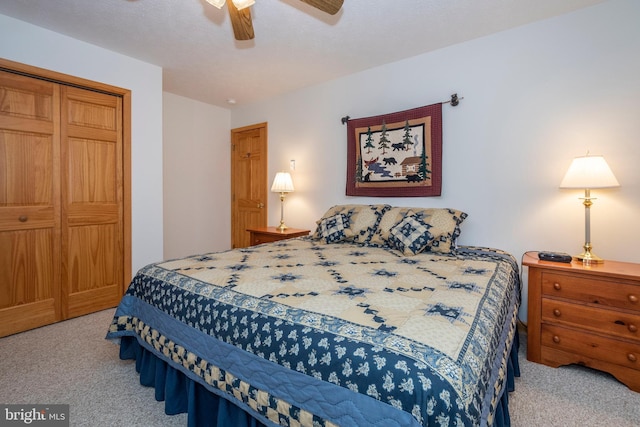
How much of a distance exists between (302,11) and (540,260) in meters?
2.48

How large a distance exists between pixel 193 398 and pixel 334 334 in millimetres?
874

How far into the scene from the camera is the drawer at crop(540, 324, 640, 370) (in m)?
1.74

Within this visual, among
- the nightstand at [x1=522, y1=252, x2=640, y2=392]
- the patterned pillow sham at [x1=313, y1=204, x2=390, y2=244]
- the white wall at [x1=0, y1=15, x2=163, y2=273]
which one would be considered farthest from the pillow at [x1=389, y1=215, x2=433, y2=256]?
the white wall at [x1=0, y1=15, x2=163, y2=273]

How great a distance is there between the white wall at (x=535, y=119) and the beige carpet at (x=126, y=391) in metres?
0.95

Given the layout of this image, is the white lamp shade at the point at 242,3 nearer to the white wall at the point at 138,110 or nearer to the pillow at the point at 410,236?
the pillow at the point at 410,236

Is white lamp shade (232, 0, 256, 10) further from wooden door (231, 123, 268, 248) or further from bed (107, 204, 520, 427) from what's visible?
wooden door (231, 123, 268, 248)

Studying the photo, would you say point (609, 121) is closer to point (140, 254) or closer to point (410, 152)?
point (410, 152)

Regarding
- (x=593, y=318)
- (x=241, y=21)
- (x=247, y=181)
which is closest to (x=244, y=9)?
(x=241, y=21)

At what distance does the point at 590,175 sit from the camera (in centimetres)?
195

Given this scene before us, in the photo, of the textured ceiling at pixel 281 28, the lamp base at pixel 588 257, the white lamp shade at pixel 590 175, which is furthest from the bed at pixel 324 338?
the textured ceiling at pixel 281 28

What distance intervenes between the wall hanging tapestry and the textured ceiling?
2.04 feet

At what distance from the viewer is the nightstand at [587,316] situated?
174 cm

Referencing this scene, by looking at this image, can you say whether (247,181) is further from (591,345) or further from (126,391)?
(591,345)

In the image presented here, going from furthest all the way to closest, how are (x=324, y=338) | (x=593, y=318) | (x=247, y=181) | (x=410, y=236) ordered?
(x=247, y=181) → (x=410, y=236) → (x=593, y=318) → (x=324, y=338)
